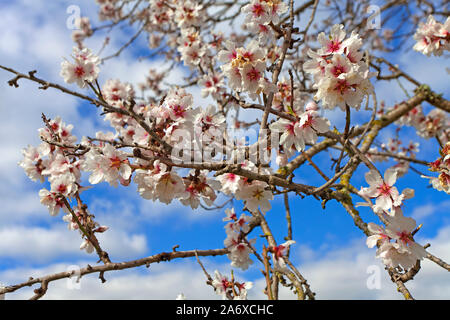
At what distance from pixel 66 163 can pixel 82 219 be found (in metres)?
0.32

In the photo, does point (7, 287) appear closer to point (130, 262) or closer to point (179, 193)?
point (130, 262)

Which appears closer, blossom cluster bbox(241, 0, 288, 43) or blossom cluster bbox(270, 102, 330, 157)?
blossom cluster bbox(270, 102, 330, 157)

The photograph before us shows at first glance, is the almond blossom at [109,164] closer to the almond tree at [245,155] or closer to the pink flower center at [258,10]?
the almond tree at [245,155]

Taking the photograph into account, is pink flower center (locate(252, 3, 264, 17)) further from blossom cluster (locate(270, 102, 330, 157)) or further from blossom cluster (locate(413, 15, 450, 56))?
blossom cluster (locate(413, 15, 450, 56))

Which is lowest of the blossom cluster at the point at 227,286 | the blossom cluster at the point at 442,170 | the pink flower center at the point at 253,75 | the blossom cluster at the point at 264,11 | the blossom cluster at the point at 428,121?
the blossom cluster at the point at 227,286

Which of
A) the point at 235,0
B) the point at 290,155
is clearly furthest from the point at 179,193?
the point at 235,0

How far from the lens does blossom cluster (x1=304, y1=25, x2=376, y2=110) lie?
50.1 inches

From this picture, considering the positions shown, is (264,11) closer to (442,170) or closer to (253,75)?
(253,75)

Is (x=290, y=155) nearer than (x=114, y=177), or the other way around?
(x=114, y=177)

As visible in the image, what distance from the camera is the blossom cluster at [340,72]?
4.17 feet

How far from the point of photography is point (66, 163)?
182 cm

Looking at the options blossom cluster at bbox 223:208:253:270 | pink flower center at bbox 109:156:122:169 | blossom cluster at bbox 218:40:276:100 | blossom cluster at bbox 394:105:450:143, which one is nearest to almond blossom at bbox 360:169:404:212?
blossom cluster at bbox 218:40:276:100

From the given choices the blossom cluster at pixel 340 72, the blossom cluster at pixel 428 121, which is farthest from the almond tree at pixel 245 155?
the blossom cluster at pixel 428 121

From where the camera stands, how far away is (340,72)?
1293 millimetres
